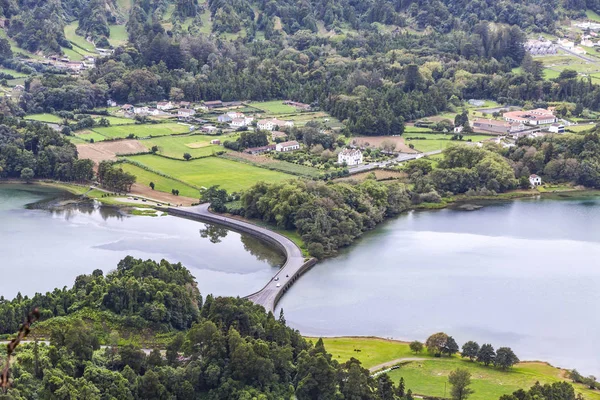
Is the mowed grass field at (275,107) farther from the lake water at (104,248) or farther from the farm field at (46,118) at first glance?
the lake water at (104,248)

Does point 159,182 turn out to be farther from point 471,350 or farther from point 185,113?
point 471,350

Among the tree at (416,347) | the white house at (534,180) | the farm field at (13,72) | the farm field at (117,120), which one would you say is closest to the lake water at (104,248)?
the tree at (416,347)

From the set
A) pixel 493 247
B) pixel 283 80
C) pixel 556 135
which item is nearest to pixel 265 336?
pixel 493 247

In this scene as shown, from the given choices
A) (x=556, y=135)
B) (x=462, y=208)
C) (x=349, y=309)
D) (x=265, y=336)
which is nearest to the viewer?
(x=265, y=336)

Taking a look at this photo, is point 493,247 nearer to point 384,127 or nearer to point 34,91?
point 384,127

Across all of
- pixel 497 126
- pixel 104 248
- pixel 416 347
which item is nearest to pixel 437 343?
pixel 416 347

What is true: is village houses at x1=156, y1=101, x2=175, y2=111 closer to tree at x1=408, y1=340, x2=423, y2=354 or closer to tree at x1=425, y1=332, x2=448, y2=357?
tree at x1=408, y1=340, x2=423, y2=354
